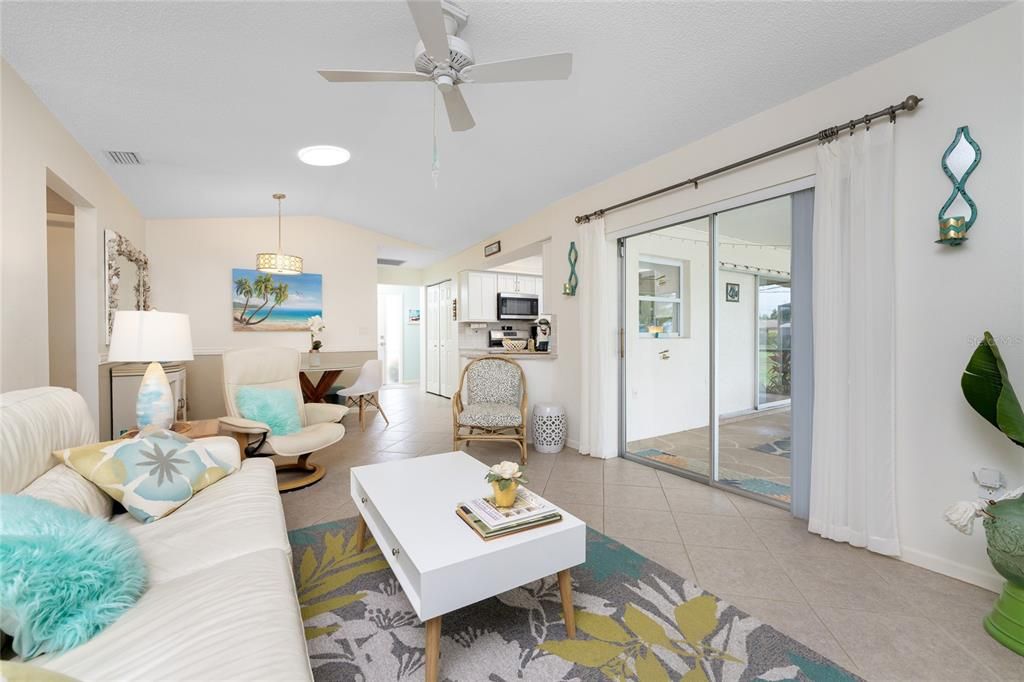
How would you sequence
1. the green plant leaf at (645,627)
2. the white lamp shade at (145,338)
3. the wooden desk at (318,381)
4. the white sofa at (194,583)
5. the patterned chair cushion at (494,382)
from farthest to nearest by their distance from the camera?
the wooden desk at (318,381) < the patterned chair cushion at (494,382) < the white lamp shade at (145,338) < the green plant leaf at (645,627) < the white sofa at (194,583)

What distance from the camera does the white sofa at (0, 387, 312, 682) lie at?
916mm

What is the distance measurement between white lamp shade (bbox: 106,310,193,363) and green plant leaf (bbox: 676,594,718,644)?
2.75m

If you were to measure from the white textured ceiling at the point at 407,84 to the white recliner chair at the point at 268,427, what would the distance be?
164 cm

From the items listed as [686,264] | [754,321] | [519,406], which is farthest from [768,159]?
[519,406]

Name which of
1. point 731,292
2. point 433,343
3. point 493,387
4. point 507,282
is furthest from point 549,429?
point 433,343

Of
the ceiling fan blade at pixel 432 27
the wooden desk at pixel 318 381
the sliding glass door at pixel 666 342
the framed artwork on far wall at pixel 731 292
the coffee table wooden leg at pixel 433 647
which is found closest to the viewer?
the coffee table wooden leg at pixel 433 647

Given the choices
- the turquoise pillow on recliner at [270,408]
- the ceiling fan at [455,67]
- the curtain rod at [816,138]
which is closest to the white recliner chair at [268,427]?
the turquoise pillow on recliner at [270,408]

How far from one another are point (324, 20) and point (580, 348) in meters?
3.03

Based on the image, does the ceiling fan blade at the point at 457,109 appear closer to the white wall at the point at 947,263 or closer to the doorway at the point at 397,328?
the white wall at the point at 947,263

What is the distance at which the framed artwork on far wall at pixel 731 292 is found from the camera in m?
3.17

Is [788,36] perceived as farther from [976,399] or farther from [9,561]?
[9,561]

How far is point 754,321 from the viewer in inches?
125

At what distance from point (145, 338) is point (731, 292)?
148 inches

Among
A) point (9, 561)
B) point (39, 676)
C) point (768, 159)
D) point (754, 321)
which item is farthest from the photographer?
point (754, 321)
